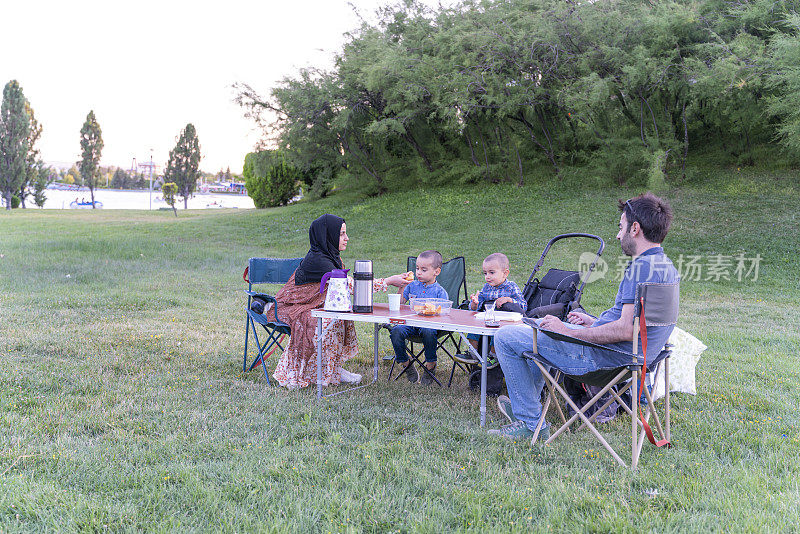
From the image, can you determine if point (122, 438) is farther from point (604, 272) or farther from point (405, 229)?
point (405, 229)

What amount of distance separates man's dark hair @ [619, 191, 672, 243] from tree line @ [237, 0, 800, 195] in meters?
11.0

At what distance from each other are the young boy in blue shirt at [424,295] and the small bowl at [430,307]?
496 mm

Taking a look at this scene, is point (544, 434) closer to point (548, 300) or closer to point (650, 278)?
point (650, 278)

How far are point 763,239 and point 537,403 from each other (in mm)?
11728

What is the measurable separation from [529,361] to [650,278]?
822 millimetres

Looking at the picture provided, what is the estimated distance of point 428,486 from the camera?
8.68 feet

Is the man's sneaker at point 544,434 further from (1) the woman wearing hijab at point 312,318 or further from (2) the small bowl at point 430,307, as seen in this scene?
(1) the woman wearing hijab at point 312,318

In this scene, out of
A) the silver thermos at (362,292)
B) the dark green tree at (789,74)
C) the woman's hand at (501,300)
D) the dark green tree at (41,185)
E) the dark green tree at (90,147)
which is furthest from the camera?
the dark green tree at (90,147)

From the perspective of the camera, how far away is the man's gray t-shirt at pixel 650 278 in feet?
9.34

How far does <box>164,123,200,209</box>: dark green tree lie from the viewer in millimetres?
32438

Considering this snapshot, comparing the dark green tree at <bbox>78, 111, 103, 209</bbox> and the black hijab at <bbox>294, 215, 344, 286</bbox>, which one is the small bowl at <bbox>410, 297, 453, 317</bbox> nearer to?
the black hijab at <bbox>294, 215, 344, 286</bbox>

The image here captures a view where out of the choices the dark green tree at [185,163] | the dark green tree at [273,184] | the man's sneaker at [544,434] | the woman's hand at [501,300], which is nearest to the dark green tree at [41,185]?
the dark green tree at [185,163]

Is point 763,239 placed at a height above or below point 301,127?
below

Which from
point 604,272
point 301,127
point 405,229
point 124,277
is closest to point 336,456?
point 124,277
